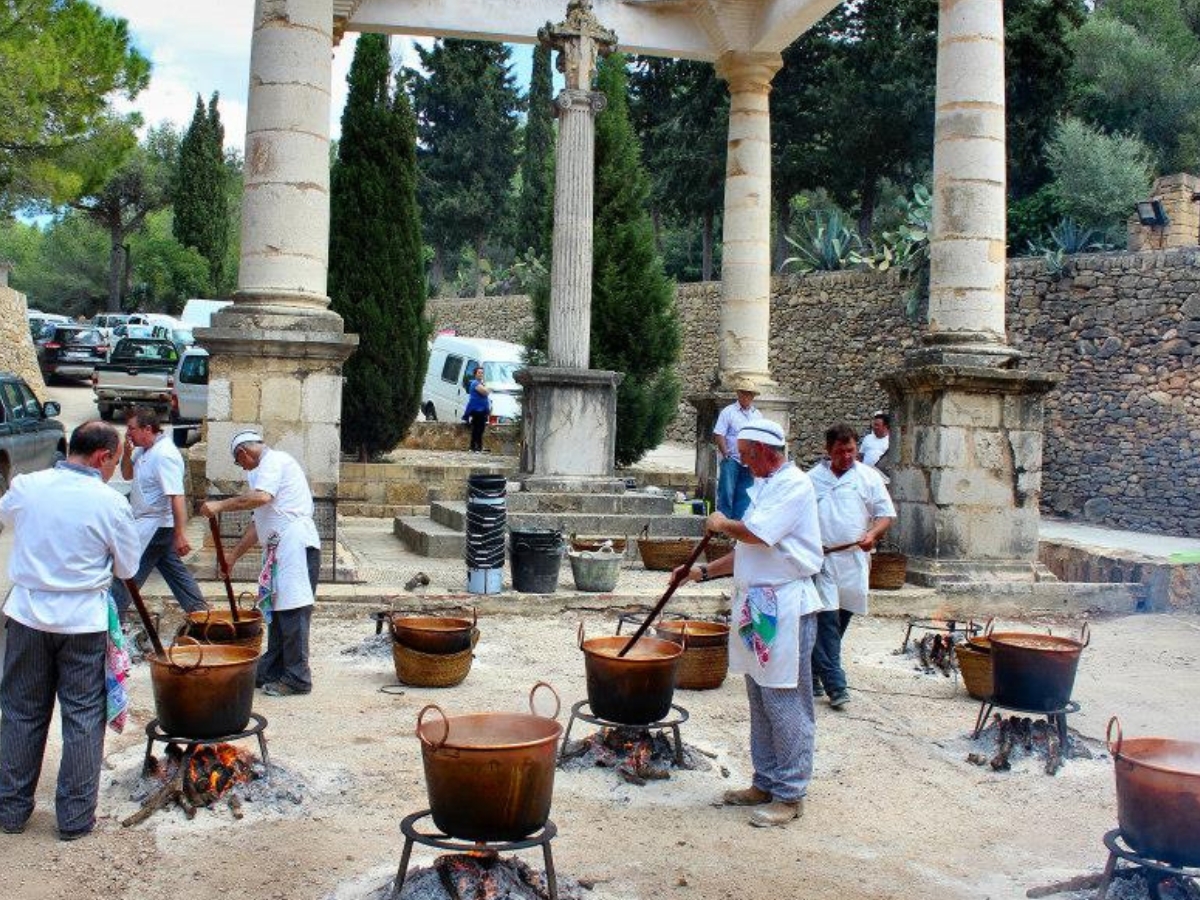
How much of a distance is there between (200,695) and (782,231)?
102 feet

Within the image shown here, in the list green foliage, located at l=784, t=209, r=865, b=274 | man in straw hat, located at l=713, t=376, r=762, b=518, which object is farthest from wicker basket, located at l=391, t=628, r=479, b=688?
green foliage, located at l=784, t=209, r=865, b=274

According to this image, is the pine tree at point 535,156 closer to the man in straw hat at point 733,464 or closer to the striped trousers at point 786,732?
the man in straw hat at point 733,464

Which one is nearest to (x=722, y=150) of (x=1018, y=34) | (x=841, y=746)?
(x=1018, y=34)

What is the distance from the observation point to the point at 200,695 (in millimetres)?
4699

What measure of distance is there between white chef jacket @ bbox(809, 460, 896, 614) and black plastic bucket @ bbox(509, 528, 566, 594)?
273 cm

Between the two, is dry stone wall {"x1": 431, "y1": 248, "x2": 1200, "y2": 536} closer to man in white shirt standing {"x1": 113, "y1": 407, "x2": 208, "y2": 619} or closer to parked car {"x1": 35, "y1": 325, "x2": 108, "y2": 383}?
man in white shirt standing {"x1": 113, "y1": 407, "x2": 208, "y2": 619}

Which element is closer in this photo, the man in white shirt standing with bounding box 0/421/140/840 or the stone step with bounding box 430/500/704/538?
the man in white shirt standing with bounding box 0/421/140/840

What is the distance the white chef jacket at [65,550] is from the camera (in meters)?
4.37

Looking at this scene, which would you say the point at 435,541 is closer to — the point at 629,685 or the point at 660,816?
the point at 629,685

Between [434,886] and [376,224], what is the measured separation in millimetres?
13010

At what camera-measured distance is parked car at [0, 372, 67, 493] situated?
12.3 meters

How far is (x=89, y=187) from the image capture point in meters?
22.1

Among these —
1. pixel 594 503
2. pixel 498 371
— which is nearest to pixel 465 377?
pixel 498 371

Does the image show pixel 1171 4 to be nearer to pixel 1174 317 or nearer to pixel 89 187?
pixel 1174 317
